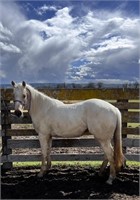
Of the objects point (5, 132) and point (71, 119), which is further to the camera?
point (5, 132)

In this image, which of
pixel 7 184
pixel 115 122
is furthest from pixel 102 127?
pixel 7 184

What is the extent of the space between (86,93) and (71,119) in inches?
44.6

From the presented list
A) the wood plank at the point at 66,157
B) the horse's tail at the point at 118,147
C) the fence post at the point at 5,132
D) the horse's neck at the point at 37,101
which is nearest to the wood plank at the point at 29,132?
the fence post at the point at 5,132

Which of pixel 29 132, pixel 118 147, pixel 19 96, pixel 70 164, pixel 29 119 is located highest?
pixel 19 96

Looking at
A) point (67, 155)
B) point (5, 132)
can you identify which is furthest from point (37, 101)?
point (67, 155)

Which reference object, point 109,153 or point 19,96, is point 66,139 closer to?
point 109,153

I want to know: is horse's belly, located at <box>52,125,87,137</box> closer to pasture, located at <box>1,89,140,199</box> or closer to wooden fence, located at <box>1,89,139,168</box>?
pasture, located at <box>1,89,140,199</box>

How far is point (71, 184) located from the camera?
6309 mm

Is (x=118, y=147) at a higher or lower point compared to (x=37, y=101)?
lower

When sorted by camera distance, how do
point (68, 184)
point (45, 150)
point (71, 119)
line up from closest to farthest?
1. point (68, 184)
2. point (71, 119)
3. point (45, 150)

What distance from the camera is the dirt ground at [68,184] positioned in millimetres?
5742

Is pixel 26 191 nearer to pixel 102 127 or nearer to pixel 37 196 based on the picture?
pixel 37 196

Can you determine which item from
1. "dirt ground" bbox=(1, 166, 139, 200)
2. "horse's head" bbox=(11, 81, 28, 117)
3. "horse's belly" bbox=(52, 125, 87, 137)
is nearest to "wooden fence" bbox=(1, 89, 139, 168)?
"dirt ground" bbox=(1, 166, 139, 200)

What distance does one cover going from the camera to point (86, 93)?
7.42 metres
